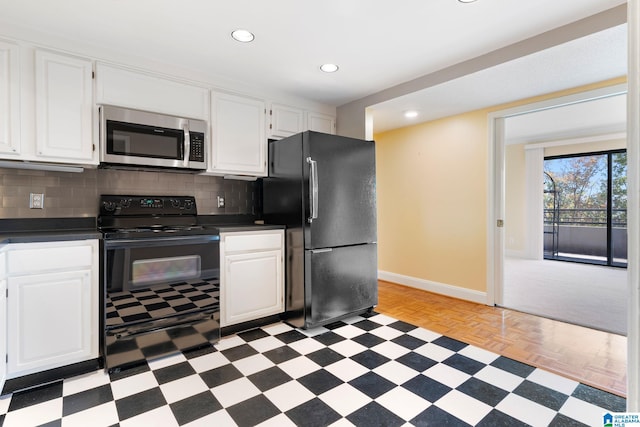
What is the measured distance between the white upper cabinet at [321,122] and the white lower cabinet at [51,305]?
7.48ft

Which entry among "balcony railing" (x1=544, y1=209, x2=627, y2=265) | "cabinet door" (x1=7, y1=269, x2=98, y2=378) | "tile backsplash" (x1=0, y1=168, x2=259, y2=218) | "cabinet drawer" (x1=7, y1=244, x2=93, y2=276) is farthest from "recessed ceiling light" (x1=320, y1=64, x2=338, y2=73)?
"balcony railing" (x1=544, y1=209, x2=627, y2=265)

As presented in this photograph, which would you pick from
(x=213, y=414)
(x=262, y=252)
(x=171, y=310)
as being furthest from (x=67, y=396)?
(x=262, y=252)

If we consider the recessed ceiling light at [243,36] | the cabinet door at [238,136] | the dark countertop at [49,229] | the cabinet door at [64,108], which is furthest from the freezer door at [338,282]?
the cabinet door at [64,108]

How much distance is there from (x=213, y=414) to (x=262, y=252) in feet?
4.46

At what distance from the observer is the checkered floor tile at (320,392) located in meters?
1.63

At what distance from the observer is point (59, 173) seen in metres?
2.41

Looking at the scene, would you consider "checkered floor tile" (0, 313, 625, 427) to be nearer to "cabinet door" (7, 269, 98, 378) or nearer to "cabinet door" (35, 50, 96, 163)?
"cabinet door" (7, 269, 98, 378)

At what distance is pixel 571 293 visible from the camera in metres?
3.91

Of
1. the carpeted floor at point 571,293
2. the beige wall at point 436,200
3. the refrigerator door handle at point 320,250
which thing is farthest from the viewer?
the beige wall at point 436,200

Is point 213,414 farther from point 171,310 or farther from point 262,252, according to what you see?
point 262,252

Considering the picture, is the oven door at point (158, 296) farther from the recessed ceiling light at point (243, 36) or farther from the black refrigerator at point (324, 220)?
the recessed ceiling light at point (243, 36)

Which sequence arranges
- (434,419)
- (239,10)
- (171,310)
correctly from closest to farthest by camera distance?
1. (434,419)
2. (239,10)
3. (171,310)

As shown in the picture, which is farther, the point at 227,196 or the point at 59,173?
the point at 227,196

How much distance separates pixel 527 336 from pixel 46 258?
11.4 ft
